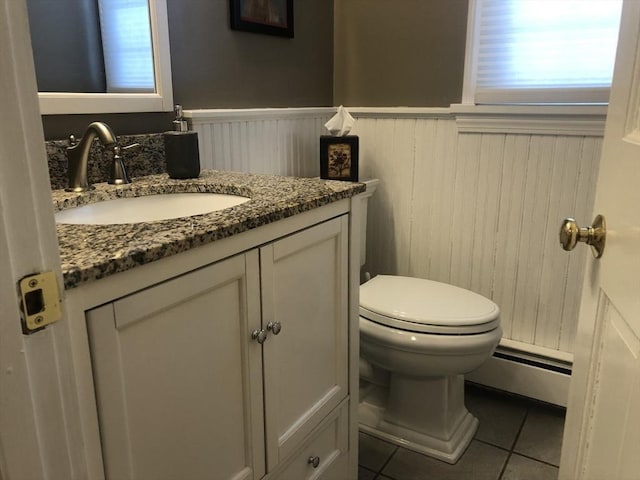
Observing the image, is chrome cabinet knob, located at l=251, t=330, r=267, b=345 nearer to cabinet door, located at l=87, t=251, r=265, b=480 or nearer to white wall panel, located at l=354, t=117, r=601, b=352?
cabinet door, located at l=87, t=251, r=265, b=480

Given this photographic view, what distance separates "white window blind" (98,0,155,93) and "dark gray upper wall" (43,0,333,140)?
7cm

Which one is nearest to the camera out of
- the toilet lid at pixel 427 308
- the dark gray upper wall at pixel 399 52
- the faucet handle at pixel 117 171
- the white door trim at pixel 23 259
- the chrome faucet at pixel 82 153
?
the white door trim at pixel 23 259

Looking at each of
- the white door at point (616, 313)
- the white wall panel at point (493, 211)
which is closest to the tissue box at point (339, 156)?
the white wall panel at point (493, 211)

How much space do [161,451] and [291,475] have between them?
1.47 feet

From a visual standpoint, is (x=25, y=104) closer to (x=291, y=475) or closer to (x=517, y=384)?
(x=291, y=475)

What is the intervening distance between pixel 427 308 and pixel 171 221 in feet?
3.15

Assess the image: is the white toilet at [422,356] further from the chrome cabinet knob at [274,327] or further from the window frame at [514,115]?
the chrome cabinet knob at [274,327]

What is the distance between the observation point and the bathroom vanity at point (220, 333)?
0.74m

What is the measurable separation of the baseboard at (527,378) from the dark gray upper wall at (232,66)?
1.23m

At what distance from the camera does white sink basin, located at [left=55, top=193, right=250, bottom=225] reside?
1.17 metres

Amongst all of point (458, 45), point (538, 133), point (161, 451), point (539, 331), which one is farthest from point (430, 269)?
point (161, 451)

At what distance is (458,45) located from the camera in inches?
73.7

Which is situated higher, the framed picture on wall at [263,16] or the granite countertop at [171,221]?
the framed picture on wall at [263,16]

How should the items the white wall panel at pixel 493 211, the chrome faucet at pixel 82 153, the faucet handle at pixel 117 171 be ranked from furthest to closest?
the white wall panel at pixel 493 211 < the faucet handle at pixel 117 171 < the chrome faucet at pixel 82 153
